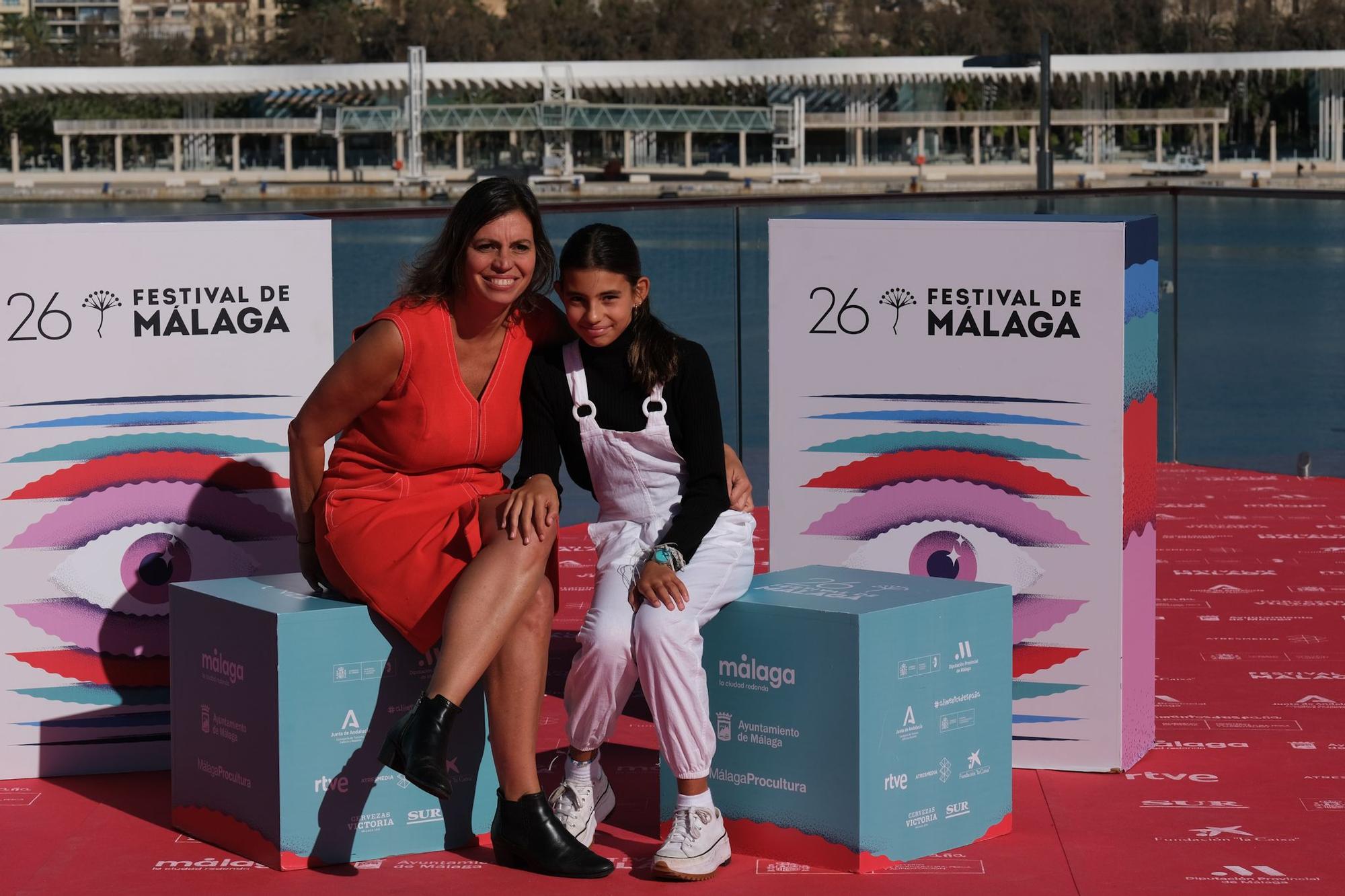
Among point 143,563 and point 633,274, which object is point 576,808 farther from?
point 143,563

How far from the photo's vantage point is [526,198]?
3.08 meters

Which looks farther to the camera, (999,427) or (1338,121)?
(1338,121)

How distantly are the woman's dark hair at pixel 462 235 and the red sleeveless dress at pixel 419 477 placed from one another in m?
0.04

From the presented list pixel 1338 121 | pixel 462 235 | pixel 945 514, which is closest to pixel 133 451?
pixel 462 235

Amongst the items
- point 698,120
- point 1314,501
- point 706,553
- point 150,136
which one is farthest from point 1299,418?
point 150,136

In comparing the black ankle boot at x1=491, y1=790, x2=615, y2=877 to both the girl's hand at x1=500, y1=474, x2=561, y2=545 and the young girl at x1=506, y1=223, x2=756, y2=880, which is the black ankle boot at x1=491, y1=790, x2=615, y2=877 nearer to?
the young girl at x1=506, y1=223, x2=756, y2=880

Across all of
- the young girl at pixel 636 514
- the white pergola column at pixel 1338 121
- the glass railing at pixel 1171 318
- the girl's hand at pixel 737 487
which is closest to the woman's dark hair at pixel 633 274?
the young girl at pixel 636 514

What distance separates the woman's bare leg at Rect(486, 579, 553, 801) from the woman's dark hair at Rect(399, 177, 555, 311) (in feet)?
1.83

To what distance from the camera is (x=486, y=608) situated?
9.17 feet

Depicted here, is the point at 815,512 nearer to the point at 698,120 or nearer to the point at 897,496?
the point at 897,496

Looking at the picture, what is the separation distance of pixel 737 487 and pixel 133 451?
1.16 metres

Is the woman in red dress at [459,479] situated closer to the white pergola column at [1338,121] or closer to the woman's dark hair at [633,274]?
the woman's dark hair at [633,274]

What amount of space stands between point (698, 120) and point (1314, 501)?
173 feet

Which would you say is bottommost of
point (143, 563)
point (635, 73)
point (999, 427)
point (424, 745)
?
point (424, 745)
